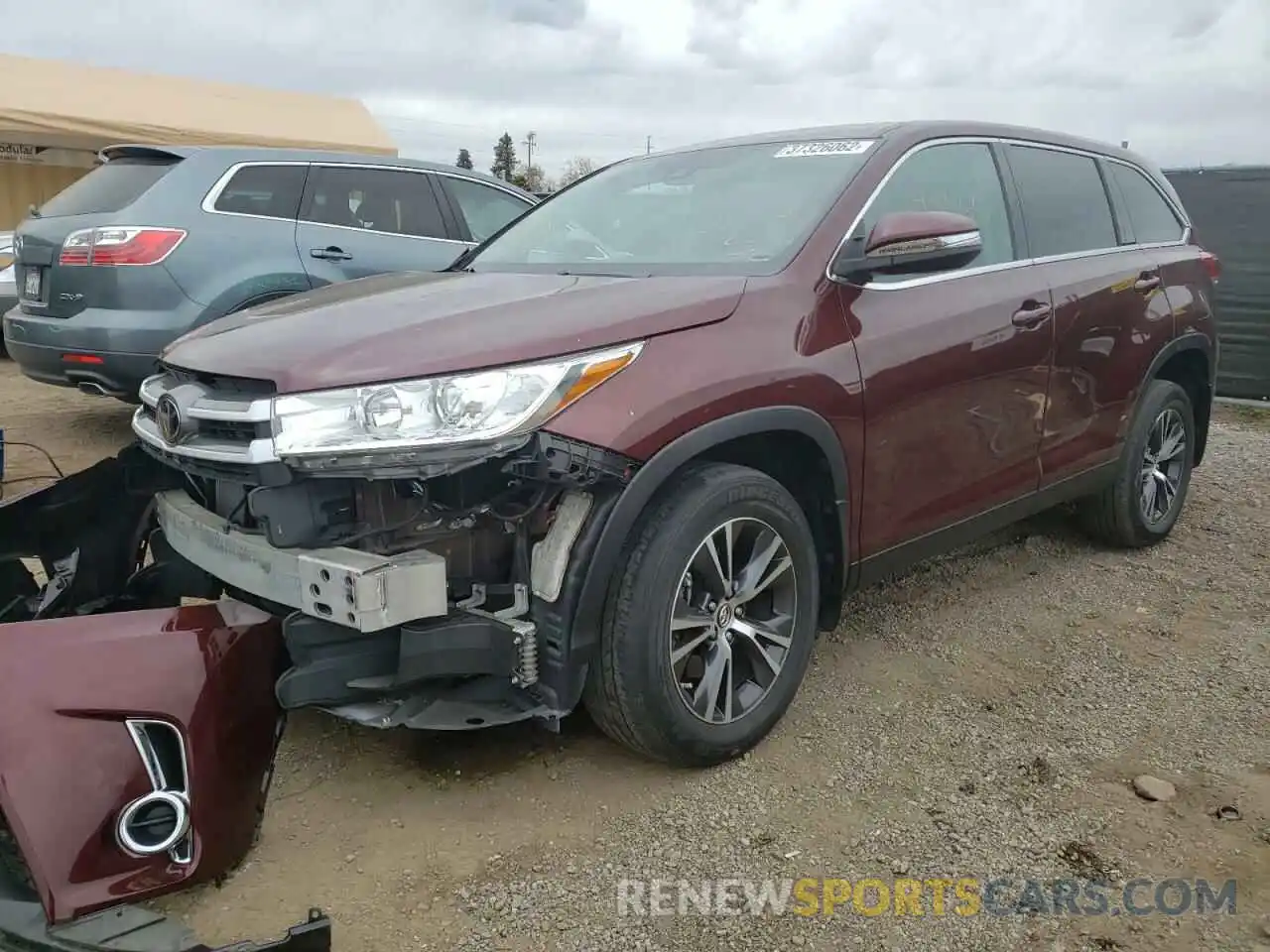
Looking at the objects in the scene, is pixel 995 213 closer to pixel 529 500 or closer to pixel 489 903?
pixel 529 500

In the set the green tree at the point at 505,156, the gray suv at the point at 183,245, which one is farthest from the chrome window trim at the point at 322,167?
the green tree at the point at 505,156

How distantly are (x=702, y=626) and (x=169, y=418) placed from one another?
4.81 ft

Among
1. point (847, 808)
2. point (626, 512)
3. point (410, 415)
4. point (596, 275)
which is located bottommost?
point (847, 808)

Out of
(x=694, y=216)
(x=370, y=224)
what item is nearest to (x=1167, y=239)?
(x=694, y=216)

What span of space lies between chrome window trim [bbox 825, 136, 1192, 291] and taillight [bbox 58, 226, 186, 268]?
396 cm

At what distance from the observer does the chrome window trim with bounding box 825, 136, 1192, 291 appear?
3.13m

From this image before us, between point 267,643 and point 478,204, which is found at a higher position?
point 478,204

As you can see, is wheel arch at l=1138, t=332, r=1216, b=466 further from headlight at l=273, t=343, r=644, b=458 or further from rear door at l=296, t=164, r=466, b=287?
rear door at l=296, t=164, r=466, b=287

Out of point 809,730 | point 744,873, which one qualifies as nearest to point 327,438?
point 744,873

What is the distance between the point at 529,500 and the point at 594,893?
92cm

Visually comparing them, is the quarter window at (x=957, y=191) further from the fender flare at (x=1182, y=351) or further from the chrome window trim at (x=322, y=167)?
the chrome window trim at (x=322, y=167)

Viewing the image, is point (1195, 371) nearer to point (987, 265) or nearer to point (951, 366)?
point (987, 265)

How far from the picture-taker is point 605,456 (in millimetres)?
2379

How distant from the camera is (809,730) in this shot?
10.1 ft
